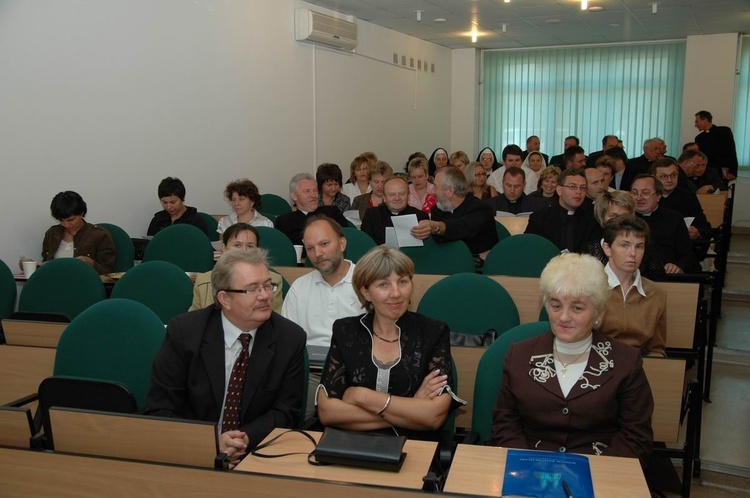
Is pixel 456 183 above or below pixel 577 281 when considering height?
above

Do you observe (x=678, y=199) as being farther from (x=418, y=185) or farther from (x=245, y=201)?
(x=245, y=201)

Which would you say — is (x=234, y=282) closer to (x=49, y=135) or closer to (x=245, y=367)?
(x=245, y=367)

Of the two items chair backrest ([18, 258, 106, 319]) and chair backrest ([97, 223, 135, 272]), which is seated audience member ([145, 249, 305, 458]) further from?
chair backrest ([97, 223, 135, 272])

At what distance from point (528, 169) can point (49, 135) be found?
6215mm

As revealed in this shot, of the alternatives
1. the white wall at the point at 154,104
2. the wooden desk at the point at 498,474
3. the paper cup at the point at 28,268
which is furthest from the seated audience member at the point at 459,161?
the wooden desk at the point at 498,474

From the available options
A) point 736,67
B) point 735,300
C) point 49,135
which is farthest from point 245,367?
point 736,67

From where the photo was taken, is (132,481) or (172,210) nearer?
(132,481)

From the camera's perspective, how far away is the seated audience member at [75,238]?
5281 mm

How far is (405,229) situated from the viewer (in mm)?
5055

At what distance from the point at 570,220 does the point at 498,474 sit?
344 cm

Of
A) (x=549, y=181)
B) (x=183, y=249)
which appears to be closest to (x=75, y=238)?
(x=183, y=249)

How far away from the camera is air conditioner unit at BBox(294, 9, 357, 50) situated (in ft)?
28.9

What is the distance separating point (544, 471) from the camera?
189 centimetres

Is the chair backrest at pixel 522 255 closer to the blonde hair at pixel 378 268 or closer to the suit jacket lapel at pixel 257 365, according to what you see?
the blonde hair at pixel 378 268
